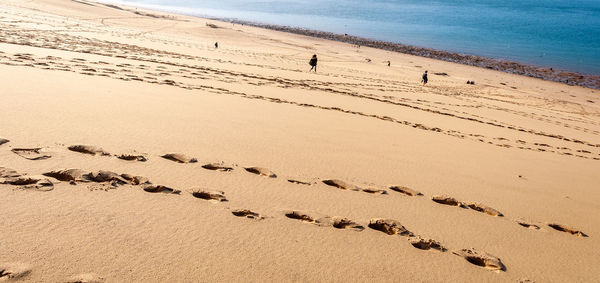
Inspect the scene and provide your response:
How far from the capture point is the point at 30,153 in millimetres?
3588

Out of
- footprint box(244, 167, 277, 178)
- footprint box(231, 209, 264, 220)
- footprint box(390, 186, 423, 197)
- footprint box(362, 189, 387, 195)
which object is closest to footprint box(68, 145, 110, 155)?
footprint box(244, 167, 277, 178)

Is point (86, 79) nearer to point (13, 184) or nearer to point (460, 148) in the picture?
point (13, 184)

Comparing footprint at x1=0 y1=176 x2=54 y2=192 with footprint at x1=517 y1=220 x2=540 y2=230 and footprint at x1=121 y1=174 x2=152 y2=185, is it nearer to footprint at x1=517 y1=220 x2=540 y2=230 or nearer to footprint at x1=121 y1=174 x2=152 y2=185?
footprint at x1=121 y1=174 x2=152 y2=185

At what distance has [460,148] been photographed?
6648 millimetres

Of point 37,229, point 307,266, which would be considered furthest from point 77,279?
point 307,266

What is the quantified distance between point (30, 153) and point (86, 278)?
6.79 ft

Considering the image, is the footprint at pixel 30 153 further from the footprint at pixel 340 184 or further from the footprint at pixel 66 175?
the footprint at pixel 340 184

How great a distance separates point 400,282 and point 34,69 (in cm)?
818

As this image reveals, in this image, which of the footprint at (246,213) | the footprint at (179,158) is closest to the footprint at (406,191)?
the footprint at (246,213)

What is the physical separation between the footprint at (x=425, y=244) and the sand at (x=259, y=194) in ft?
0.04

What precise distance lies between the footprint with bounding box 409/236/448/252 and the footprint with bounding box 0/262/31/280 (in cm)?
248

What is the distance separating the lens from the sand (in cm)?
246

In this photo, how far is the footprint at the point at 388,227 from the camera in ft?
10.4

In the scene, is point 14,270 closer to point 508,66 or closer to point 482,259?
point 482,259
